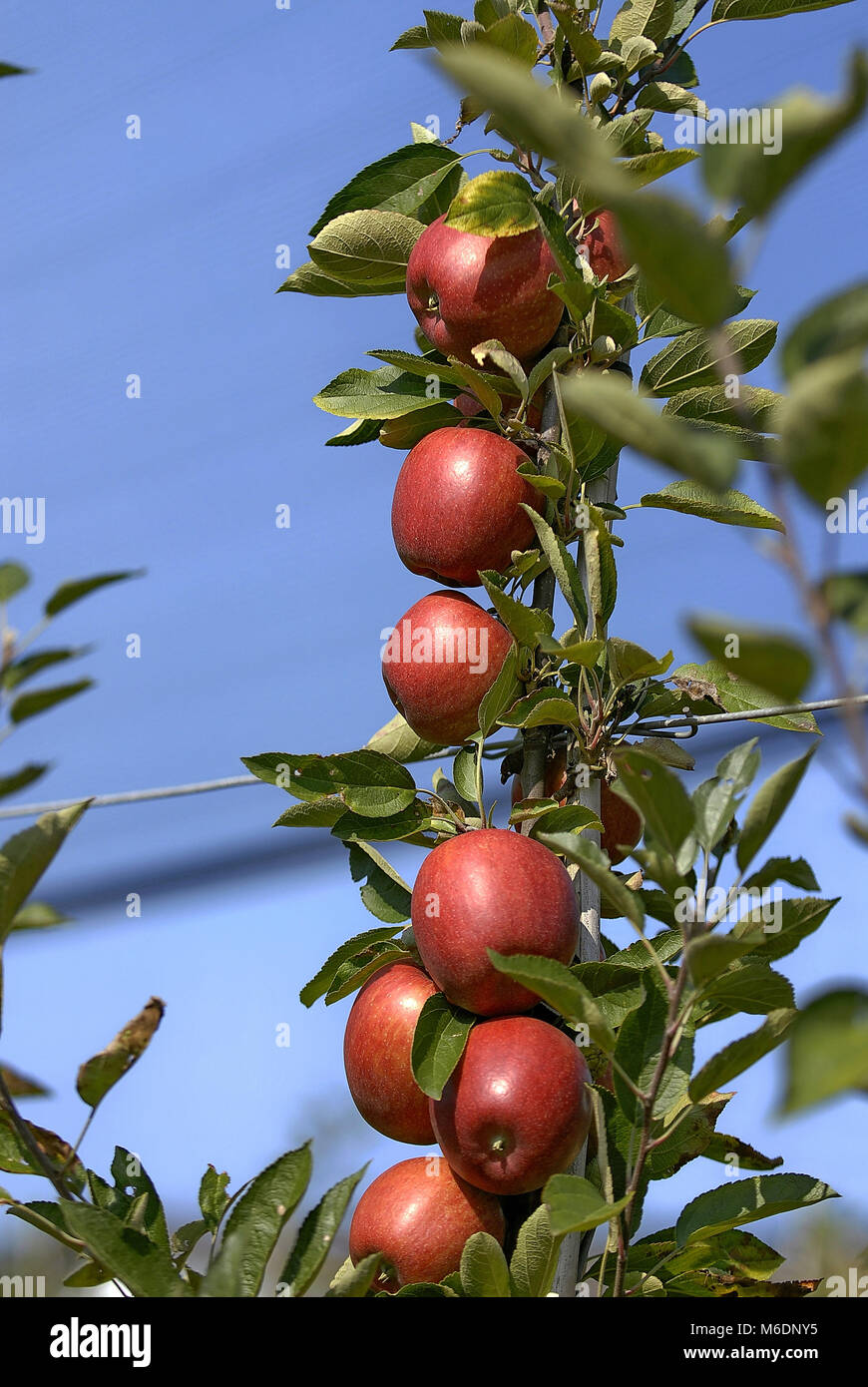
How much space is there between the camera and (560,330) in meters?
0.72

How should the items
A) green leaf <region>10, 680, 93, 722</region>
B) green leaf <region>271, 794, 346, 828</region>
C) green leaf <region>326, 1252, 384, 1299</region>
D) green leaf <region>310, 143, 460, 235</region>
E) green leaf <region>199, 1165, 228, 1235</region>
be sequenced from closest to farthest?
green leaf <region>10, 680, 93, 722</region> < green leaf <region>326, 1252, 384, 1299</region> < green leaf <region>199, 1165, 228, 1235</region> < green leaf <region>271, 794, 346, 828</region> < green leaf <region>310, 143, 460, 235</region>

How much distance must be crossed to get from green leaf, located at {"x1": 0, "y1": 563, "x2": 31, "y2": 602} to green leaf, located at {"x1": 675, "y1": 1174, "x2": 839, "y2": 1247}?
1.32ft

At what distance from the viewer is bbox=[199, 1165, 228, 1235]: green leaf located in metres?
0.53

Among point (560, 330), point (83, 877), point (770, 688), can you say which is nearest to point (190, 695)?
point (83, 877)

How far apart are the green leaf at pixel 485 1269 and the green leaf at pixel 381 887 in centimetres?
23

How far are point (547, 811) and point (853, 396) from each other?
1.35 ft

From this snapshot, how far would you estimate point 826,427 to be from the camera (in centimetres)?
22

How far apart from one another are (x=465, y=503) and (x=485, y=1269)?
378 mm

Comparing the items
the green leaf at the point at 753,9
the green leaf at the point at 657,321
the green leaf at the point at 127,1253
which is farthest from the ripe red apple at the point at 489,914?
the green leaf at the point at 753,9

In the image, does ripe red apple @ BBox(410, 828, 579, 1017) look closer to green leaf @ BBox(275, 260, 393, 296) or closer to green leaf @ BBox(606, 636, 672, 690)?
green leaf @ BBox(606, 636, 672, 690)

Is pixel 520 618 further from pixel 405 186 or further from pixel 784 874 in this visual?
pixel 405 186

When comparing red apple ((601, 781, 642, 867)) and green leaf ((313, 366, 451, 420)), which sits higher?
green leaf ((313, 366, 451, 420))

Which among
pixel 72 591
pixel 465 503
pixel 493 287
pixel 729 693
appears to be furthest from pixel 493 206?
pixel 72 591

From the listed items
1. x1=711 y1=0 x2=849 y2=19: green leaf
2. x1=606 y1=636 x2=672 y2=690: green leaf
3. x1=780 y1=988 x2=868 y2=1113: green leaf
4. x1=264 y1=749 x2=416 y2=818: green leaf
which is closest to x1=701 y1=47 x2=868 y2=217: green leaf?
x1=780 y1=988 x2=868 y2=1113: green leaf
